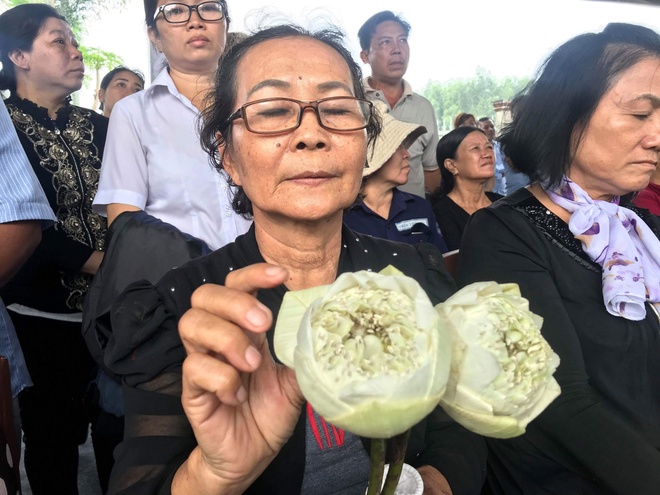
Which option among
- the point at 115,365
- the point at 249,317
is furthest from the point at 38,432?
the point at 249,317

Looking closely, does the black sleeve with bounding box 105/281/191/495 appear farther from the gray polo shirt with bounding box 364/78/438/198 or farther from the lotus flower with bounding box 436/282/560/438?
the gray polo shirt with bounding box 364/78/438/198

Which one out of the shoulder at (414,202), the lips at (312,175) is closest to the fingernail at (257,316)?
the lips at (312,175)

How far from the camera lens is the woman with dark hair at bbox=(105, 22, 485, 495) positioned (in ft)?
2.36

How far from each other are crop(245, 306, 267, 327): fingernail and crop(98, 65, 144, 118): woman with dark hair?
4.04m

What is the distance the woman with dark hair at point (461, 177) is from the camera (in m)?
3.63

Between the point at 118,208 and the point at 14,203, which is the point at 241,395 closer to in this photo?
the point at 14,203

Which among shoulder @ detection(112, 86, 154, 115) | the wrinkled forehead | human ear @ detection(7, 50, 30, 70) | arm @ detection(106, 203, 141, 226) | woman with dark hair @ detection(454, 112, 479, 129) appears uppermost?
the wrinkled forehead

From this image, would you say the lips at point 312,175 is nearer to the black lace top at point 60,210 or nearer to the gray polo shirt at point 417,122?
the black lace top at point 60,210

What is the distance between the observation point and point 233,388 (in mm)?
642

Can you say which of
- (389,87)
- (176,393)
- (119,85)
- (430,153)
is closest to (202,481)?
(176,393)

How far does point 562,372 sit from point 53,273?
1865 millimetres

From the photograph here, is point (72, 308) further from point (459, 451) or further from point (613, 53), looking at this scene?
point (613, 53)

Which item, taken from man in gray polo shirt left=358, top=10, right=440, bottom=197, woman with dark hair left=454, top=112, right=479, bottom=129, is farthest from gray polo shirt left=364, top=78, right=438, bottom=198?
woman with dark hair left=454, top=112, right=479, bottom=129

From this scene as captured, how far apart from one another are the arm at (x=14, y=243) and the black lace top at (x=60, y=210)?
0.71m
